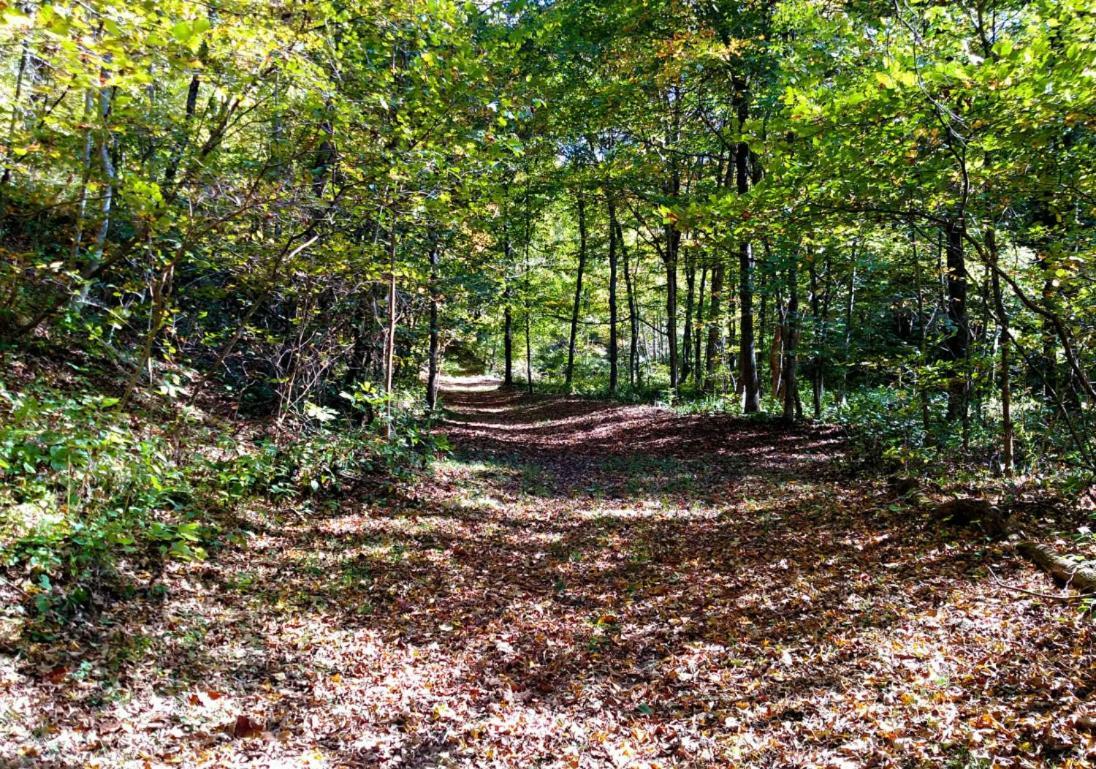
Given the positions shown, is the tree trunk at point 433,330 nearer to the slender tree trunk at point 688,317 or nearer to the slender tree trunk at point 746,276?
the slender tree trunk at point 746,276

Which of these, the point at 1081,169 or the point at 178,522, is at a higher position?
the point at 1081,169

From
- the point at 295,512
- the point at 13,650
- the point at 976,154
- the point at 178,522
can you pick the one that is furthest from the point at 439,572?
the point at 976,154

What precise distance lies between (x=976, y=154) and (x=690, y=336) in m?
20.6

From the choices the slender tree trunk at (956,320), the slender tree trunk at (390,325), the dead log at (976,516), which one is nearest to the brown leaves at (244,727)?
the slender tree trunk at (390,325)

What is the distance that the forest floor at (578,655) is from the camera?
3.46 meters

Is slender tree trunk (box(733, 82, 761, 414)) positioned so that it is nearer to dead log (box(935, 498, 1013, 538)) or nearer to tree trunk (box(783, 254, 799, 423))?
tree trunk (box(783, 254, 799, 423))

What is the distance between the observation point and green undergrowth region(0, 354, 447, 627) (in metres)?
3.96

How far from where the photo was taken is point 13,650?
11.4ft

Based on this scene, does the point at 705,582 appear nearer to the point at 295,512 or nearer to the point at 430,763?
the point at 430,763

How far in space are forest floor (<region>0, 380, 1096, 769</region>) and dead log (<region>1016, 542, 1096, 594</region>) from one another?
0.58 ft

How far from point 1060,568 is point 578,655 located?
4228 mm

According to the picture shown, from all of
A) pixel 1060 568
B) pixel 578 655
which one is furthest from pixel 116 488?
pixel 1060 568

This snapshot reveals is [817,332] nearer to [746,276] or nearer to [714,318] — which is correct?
[746,276]

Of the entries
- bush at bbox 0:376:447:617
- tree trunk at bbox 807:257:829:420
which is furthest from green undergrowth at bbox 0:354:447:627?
tree trunk at bbox 807:257:829:420
